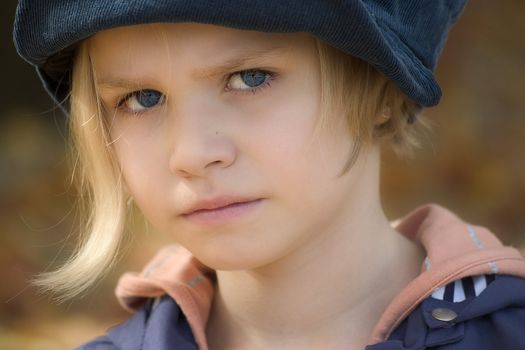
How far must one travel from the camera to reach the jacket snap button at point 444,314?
4.05 feet

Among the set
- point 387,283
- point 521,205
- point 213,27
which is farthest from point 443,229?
point 521,205

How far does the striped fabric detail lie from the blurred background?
1.34m

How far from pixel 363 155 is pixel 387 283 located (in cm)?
23

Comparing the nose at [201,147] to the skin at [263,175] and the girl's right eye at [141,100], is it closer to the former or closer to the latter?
the skin at [263,175]

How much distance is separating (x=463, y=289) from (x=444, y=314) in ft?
0.23

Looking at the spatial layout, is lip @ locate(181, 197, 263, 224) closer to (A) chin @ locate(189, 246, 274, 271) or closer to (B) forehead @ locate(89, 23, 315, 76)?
(A) chin @ locate(189, 246, 274, 271)

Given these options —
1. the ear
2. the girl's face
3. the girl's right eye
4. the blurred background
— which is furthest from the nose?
the blurred background

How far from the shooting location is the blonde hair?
1264 millimetres

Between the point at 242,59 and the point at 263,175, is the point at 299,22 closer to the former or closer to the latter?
the point at 242,59

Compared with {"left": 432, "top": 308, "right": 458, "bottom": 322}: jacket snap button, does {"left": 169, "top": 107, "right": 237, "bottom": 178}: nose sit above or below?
above

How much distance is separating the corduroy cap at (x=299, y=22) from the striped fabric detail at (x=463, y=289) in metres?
0.29

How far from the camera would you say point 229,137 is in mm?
1177

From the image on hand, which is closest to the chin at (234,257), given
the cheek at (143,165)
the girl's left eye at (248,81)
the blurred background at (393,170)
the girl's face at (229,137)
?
the girl's face at (229,137)

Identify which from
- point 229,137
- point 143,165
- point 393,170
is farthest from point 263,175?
point 393,170
